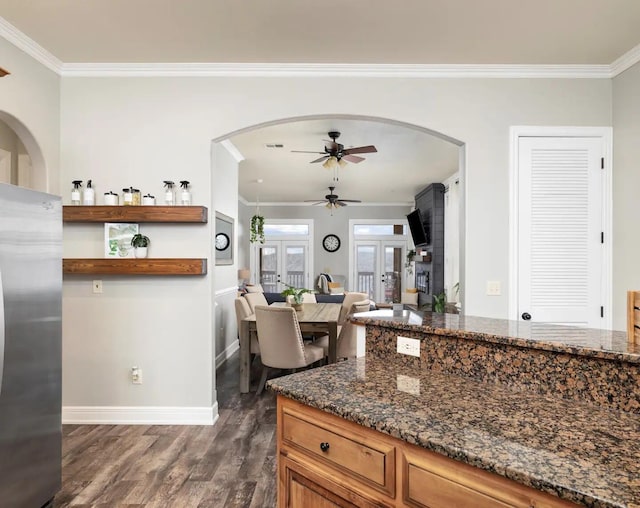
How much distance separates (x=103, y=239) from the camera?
3.24 m

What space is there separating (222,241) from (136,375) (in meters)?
2.47

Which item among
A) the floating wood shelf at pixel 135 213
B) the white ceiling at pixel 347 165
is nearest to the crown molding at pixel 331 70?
the white ceiling at pixel 347 165

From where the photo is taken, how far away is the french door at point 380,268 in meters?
10.6

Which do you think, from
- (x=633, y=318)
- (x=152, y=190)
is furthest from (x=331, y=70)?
(x=633, y=318)

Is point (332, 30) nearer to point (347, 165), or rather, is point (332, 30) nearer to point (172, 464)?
point (172, 464)

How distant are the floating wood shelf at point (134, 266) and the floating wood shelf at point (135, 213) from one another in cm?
31

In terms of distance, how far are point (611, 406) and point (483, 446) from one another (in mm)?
528

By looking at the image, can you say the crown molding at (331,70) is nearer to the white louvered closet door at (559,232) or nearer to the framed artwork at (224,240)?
the white louvered closet door at (559,232)

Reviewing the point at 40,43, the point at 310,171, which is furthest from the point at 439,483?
the point at 310,171

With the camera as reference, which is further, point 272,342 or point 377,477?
point 272,342

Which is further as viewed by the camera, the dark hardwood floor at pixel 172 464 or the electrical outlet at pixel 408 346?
the dark hardwood floor at pixel 172 464

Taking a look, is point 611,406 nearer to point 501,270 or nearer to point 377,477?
point 377,477

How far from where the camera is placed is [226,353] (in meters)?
5.52

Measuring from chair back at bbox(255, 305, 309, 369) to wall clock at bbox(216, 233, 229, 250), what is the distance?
1811 mm
